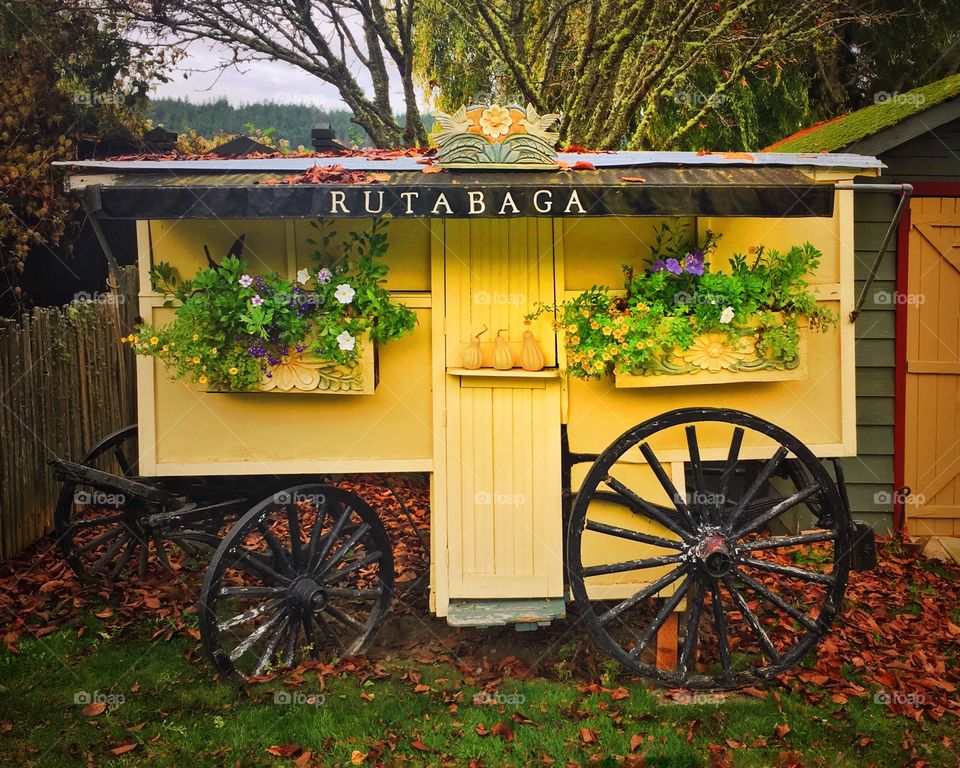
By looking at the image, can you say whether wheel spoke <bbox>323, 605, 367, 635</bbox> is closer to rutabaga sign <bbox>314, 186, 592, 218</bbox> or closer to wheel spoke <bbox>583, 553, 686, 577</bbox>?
wheel spoke <bbox>583, 553, 686, 577</bbox>

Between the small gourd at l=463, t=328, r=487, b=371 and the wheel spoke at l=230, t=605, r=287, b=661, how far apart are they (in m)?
1.80

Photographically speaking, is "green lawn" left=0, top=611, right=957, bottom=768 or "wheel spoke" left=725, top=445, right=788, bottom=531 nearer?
"green lawn" left=0, top=611, right=957, bottom=768

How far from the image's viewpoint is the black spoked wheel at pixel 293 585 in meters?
4.35

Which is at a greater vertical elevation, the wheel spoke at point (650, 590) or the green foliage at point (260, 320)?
the green foliage at point (260, 320)

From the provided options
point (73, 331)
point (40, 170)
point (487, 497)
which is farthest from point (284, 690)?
point (40, 170)

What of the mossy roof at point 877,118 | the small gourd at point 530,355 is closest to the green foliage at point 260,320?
the small gourd at point 530,355

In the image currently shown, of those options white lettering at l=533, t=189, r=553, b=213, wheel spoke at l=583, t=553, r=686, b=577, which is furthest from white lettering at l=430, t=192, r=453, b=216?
wheel spoke at l=583, t=553, r=686, b=577

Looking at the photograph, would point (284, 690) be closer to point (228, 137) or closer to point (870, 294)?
point (870, 294)

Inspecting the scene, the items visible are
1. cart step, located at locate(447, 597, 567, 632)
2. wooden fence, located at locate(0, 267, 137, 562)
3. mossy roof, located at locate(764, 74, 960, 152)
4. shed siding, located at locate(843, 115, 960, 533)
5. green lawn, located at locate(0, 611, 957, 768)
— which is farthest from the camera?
shed siding, located at locate(843, 115, 960, 533)

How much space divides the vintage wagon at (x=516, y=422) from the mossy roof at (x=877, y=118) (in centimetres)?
248

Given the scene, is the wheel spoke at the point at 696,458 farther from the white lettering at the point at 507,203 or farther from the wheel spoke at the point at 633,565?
the white lettering at the point at 507,203

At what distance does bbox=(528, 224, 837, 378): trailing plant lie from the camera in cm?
428

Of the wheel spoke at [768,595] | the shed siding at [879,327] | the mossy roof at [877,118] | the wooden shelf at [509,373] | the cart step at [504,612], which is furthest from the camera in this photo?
the shed siding at [879,327]

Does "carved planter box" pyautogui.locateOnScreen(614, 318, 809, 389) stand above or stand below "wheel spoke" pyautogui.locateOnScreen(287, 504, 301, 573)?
above
